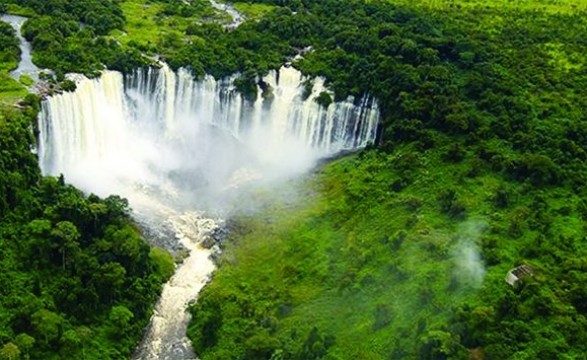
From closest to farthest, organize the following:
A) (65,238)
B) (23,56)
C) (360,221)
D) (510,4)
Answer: (65,238) → (360,221) → (23,56) → (510,4)

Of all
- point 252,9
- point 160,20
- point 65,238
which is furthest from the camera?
point 252,9

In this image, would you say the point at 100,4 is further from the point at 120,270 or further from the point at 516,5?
the point at 516,5

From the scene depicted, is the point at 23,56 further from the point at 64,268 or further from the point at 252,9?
the point at 252,9

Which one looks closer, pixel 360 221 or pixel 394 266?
pixel 394 266

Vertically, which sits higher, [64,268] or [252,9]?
[252,9]

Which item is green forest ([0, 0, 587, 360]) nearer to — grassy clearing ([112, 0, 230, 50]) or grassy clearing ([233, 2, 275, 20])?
grassy clearing ([112, 0, 230, 50])

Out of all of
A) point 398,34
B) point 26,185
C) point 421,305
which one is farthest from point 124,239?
point 398,34

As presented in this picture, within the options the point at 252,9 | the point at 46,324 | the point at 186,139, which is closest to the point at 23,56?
the point at 186,139
